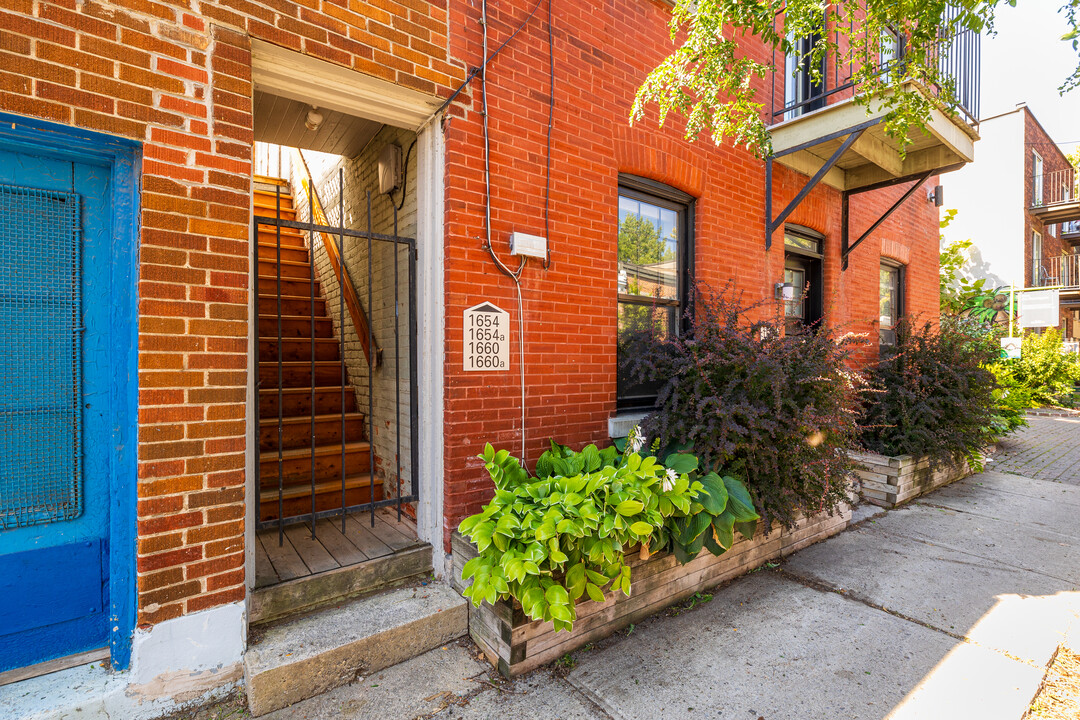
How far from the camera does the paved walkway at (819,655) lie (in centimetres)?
221

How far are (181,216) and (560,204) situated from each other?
2.13m

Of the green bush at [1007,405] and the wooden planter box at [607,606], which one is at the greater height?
the green bush at [1007,405]

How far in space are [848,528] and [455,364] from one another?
3.74m

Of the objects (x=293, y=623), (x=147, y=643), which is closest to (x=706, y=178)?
(x=293, y=623)

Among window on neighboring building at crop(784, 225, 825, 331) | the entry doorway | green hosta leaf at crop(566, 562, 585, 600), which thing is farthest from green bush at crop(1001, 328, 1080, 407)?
the entry doorway

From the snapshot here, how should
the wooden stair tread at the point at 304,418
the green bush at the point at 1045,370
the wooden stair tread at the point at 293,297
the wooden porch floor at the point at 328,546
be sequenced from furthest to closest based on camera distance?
the green bush at the point at 1045,370 → the wooden stair tread at the point at 293,297 → the wooden stair tread at the point at 304,418 → the wooden porch floor at the point at 328,546

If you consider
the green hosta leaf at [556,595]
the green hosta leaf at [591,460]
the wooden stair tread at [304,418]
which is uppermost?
the wooden stair tread at [304,418]

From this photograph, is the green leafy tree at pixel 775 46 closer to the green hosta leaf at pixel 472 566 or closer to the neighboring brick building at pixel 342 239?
the neighboring brick building at pixel 342 239

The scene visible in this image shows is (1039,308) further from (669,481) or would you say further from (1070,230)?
(669,481)

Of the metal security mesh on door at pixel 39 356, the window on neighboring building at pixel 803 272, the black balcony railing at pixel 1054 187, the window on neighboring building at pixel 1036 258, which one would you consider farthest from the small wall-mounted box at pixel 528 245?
the black balcony railing at pixel 1054 187

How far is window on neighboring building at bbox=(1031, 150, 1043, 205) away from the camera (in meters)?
16.6

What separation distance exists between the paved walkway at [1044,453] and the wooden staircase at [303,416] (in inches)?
Result: 309

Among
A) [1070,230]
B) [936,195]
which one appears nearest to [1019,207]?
[1070,230]

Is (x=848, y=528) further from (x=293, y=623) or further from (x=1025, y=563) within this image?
(x=293, y=623)
